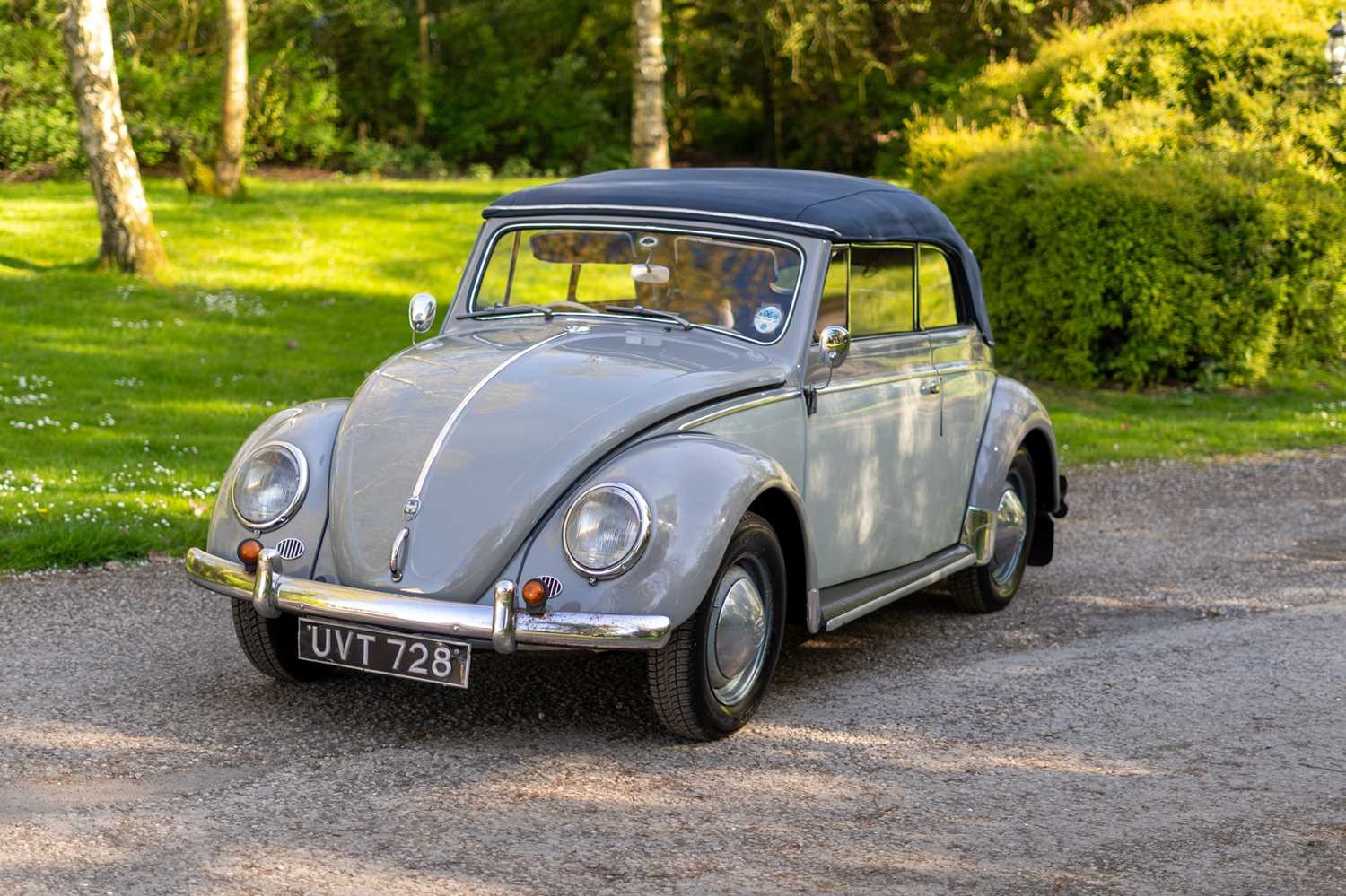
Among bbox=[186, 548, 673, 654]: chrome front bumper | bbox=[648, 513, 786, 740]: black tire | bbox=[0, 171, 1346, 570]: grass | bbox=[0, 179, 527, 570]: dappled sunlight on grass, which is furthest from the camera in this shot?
bbox=[0, 171, 1346, 570]: grass

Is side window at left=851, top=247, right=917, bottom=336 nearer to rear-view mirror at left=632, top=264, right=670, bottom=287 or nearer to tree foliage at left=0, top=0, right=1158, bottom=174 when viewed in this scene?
rear-view mirror at left=632, top=264, right=670, bottom=287

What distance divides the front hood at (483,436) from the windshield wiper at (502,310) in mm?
526

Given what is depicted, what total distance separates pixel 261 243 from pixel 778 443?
13.0m

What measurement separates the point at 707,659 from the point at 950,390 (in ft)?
7.12

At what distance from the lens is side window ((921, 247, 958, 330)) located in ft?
21.0

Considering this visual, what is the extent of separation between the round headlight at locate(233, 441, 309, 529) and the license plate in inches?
16.3

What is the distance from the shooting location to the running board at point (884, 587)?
5410 mm

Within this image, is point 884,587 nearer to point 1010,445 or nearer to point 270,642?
point 1010,445

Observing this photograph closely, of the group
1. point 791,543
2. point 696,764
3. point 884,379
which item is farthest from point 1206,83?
point 696,764

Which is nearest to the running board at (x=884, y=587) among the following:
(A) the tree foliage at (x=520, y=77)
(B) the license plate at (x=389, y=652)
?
(B) the license plate at (x=389, y=652)

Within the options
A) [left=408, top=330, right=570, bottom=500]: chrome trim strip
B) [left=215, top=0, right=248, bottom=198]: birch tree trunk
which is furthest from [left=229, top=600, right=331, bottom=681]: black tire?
[left=215, top=0, right=248, bottom=198]: birch tree trunk

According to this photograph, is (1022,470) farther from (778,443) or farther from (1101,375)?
(1101,375)

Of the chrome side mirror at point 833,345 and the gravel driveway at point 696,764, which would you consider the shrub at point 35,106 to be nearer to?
the gravel driveway at point 696,764

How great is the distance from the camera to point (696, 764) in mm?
4637
